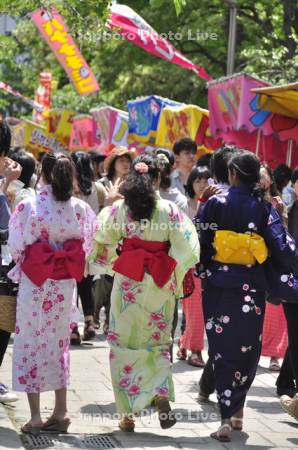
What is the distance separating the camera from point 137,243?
6449mm

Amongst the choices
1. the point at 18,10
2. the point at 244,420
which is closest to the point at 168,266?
the point at 244,420

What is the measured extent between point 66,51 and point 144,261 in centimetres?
1151

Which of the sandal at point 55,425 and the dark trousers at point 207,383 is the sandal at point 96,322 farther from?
the sandal at point 55,425

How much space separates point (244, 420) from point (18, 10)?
18.1 feet

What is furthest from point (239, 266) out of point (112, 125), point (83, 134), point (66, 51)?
point (83, 134)

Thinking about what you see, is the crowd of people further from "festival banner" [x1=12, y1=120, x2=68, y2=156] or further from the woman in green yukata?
"festival banner" [x1=12, y1=120, x2=68, y2=156]

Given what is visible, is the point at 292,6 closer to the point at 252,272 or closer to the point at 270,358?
the point at 270,358

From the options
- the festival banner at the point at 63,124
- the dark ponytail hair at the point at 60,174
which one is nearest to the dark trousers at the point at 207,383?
the dark ponytail hair at the point at 60,174

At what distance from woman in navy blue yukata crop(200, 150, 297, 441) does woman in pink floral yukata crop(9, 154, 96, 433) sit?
87 centimetres

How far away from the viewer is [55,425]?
6246mm

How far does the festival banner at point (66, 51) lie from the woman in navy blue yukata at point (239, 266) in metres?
9.55

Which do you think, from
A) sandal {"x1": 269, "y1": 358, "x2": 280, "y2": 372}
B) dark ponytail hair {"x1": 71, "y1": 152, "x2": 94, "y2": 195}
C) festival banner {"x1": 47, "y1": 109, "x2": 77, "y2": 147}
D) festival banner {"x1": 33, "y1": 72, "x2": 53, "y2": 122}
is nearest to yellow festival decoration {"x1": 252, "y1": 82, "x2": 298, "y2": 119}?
dark ponytail hair {"x1": 71, "y1": 152, "x2": 94, "y2": 195}

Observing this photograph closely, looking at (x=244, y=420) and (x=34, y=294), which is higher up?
(x=34, y=294)

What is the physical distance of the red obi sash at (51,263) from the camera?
6.13 metres
